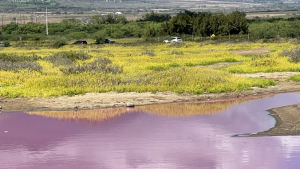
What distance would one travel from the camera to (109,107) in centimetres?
1598

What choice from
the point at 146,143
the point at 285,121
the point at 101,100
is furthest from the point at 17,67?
the point at 285,121

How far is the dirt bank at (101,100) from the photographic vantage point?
16.0 metres

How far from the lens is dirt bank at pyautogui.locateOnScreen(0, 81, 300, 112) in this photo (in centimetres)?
1597

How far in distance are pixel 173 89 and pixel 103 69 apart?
4478 mm

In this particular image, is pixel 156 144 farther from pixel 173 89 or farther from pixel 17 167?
pixel 173 89

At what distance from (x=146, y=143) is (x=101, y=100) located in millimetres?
5467

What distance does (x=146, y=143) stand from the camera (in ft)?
37.6

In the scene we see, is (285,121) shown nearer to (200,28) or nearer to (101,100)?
(101,100)

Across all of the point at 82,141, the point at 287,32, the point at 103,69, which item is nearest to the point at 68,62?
the point at 103,69

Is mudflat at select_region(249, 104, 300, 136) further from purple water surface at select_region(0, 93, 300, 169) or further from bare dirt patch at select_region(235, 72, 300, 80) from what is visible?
bare dirt patch at select_region(235, 72, 300, 80)

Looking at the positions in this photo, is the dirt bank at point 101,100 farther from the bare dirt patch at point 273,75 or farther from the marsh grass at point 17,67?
the marsh grass at point 17,67

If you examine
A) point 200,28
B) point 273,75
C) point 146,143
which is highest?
point 200,28

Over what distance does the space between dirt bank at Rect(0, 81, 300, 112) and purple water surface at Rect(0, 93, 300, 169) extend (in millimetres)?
1086

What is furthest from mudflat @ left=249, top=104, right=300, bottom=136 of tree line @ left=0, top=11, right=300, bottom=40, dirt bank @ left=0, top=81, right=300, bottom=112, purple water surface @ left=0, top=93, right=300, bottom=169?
tree line @ left=0, top=11, right=300, bottom=40
